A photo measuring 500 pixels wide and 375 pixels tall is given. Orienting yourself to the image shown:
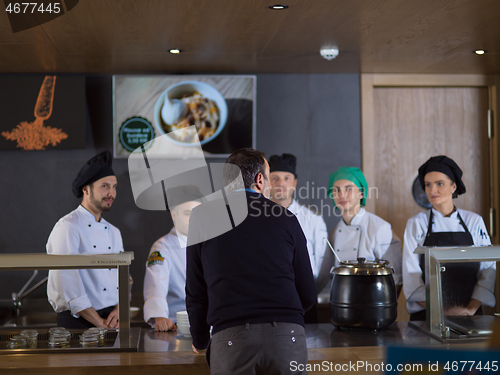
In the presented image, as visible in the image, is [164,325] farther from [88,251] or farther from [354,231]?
[354,231]

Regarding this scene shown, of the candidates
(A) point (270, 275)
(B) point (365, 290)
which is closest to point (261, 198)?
(A) point (270, 275)

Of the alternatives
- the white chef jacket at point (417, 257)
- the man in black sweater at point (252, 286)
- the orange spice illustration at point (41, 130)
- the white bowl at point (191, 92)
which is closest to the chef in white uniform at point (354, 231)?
the white chef jacket at point (417, 257)

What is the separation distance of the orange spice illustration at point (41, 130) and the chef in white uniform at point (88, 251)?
0.84 metres

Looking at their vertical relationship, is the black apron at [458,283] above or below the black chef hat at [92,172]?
below

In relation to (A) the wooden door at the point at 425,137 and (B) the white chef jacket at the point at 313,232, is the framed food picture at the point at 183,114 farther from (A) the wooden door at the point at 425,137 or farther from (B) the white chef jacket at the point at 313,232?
(A) the wooden door at the point at 425,137

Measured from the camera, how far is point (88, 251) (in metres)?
2.38

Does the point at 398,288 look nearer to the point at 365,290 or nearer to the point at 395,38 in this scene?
the point at 365,290

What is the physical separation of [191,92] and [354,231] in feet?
4.44

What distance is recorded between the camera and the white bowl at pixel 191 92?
3.28 metres

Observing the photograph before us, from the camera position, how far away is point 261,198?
1.48 metres

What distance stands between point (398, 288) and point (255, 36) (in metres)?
1.44

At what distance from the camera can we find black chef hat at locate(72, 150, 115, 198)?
98.0 inches

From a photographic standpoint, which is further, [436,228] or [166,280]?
[436,228]

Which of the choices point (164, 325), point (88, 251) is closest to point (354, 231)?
point (164, 325)
